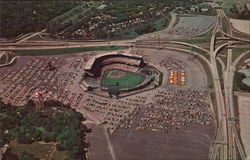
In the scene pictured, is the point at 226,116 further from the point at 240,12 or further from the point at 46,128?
the point at 240,12

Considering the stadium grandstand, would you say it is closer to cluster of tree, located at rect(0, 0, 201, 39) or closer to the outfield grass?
the outfield grass

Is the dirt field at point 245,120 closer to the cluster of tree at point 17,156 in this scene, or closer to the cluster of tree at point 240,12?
the cluster of tree at point 17,156

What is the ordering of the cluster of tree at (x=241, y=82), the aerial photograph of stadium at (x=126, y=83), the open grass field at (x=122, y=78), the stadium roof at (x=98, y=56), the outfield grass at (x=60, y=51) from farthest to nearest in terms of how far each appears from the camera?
the outfield grass at (x=60, y=51)
the stadium roof at (x=98, y=56)
the open grass field at (x=122, y=78)
the cluster of tree at (x=241, y=82)
the aerial photograph of stadium at (x=126, y=83)

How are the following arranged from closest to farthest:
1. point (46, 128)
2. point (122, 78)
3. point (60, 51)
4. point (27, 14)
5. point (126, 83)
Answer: point (46, 128) → point (126, 83) → point (122, 78) → point (60, 51) → point (27, 14)

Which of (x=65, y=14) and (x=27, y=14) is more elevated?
(x=27, y=14)

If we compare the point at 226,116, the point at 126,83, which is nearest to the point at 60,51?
the point at 126,83

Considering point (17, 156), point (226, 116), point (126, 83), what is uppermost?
point (126, 83)

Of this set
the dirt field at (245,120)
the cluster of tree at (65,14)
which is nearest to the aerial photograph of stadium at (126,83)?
the dirt field at (245,120)
